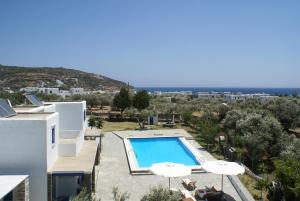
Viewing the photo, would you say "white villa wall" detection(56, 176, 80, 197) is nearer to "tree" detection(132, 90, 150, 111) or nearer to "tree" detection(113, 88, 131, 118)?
"tree" detection(113, 88, 131, 118)

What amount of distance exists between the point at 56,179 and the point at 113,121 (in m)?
25.3

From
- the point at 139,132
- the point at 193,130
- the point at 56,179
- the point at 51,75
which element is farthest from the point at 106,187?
the point at 51,75

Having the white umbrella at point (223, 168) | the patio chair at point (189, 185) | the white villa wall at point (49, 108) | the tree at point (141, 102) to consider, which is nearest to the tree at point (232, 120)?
the patio chair at point (189, 185)

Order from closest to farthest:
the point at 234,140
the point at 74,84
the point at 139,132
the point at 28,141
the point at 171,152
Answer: the point at 28,141, the point at 234,140, the point at 171,152, the point at 139,132, the point at 74,84

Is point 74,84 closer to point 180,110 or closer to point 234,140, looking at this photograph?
point 180,110

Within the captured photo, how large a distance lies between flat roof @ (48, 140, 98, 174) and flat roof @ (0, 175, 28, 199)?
4.08 feet

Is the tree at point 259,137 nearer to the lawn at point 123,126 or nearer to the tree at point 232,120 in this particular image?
the tree at point 232,120

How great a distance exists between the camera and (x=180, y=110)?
40.5 meters

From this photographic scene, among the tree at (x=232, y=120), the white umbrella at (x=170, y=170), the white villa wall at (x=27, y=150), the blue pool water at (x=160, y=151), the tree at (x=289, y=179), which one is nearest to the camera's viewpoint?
the white villa wall at (x=27, y=150)

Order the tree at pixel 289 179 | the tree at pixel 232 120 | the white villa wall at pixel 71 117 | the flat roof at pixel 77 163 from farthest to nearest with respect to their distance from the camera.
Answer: the tree at pixel 232 120
the white villa wall at pixel 71 117
the tree at pixel 289 179
the flat roof at pixel 77 163

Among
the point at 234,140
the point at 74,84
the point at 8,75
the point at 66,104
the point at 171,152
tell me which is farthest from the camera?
the point at 74,84

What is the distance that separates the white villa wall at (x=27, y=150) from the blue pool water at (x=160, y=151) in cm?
908

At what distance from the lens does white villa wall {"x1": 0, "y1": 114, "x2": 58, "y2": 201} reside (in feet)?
39.5

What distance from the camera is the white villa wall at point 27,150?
1205 centimetres
